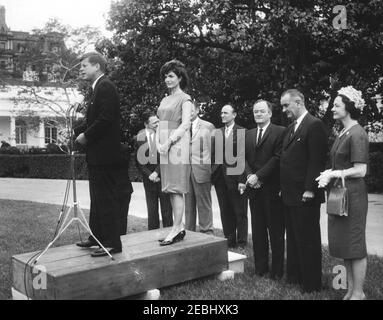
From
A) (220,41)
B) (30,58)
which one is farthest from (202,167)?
(30,58)

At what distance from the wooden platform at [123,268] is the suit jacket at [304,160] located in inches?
41.6

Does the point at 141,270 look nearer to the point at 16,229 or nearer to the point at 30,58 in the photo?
the point at 16,229

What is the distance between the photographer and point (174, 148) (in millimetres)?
5023

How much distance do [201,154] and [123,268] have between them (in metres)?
3.31

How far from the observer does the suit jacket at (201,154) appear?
7.57 m

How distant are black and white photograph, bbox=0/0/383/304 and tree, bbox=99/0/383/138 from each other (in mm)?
41

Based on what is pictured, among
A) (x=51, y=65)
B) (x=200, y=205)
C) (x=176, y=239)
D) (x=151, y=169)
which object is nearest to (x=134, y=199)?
(x=151, y=169)

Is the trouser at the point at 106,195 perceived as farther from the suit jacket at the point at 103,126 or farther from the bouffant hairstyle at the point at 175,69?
the bouffant hairstyle at the point at 175,69

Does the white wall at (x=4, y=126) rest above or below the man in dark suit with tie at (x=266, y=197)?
above

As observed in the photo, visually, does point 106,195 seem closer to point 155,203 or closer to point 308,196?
point 308,196

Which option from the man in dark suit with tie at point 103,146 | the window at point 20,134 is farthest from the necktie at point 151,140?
the window at point 20,134

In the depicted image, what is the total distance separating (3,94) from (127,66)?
84.3 ft

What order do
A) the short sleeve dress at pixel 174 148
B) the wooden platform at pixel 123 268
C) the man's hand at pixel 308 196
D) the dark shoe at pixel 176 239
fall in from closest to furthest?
the wooden platform at pixel 123 268 < the man's hand at pixel 308 196 < the short sleeve dress at pixel 174 148 < the dark shoe at pixel 176 239
